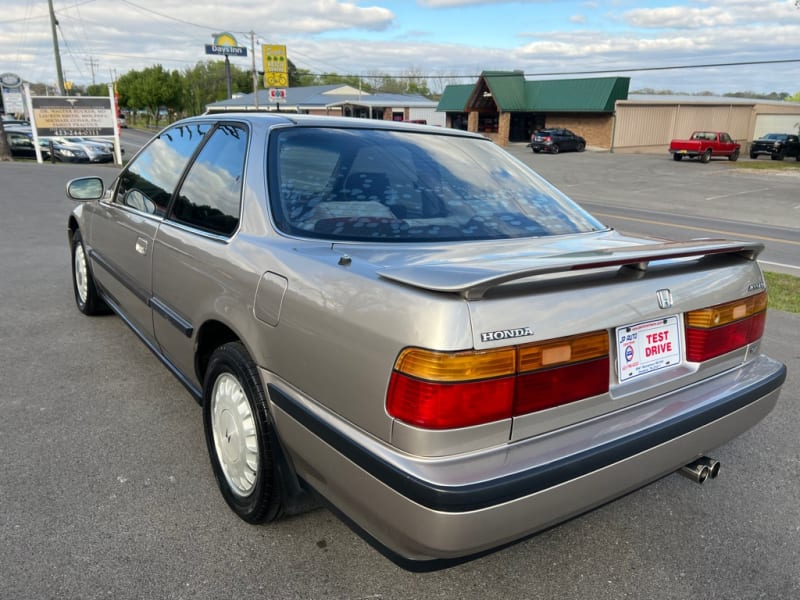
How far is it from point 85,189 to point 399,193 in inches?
112

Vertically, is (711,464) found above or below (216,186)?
below

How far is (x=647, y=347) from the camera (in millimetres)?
2121

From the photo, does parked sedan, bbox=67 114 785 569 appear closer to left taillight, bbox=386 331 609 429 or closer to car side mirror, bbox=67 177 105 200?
left taillight, bbox=386 331 609 429

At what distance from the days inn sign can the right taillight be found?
188 feet

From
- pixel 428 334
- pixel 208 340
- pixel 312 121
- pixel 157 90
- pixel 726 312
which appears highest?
pixel 157 90

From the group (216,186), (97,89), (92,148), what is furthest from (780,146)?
(97,89)

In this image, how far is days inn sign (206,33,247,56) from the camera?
5397 centimetres

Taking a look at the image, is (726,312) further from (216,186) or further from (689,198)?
(689,198)

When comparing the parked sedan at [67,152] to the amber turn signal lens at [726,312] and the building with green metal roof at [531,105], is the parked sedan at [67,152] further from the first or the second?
the building with green metal roof at [531,105]

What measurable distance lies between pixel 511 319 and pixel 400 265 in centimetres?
46

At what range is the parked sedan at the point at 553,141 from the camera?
40.5 meters

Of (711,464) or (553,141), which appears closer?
(711,464)

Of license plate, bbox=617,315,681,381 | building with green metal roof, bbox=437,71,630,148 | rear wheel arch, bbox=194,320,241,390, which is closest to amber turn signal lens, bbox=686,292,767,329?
license plate, bbox=617,315,681,381

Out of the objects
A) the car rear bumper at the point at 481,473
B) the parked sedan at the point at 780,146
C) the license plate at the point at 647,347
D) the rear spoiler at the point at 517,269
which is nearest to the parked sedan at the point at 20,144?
the car rear bumper at the point at 481,473
